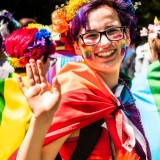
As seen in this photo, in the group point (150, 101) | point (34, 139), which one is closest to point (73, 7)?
point (34, 139)

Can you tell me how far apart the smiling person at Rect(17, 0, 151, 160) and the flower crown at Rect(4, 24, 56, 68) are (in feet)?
4.10

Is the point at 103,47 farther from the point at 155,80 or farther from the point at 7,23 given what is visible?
the point at 7,23

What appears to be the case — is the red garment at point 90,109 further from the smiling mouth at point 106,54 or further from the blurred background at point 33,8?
the blurred background at point 33,8

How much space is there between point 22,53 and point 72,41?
1390 millimetres

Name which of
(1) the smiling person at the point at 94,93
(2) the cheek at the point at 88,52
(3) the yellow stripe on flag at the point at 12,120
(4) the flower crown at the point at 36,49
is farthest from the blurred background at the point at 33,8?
(2) the cheek at the point at 88,52

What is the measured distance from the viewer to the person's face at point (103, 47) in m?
2.68

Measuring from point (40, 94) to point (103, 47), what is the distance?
23.3 inches

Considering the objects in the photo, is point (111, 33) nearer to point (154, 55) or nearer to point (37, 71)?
point (37, 71)

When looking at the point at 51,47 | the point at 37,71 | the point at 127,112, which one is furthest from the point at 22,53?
the point at 37,71

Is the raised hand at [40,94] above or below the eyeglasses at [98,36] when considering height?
below

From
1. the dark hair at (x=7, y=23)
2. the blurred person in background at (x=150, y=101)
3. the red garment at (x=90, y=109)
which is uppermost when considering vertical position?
the red garment at (x=90, y=109)

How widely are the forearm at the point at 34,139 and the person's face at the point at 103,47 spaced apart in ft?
2.01

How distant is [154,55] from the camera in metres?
4.60

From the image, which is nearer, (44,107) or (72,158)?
(44,107)
